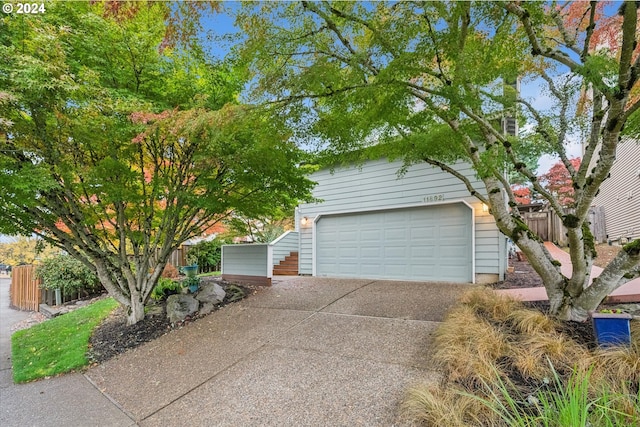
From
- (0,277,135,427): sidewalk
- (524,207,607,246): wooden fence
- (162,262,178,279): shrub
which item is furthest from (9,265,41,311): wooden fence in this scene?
(524,207,607,246): wooden fence

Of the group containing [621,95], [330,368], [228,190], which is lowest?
[330,368]

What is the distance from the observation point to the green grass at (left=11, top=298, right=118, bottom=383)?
468 cm

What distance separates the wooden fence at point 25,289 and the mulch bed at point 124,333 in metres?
4.72

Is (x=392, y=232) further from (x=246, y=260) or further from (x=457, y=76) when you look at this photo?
(x=457, y=76)

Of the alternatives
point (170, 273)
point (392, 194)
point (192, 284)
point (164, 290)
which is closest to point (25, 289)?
point (170, 273)

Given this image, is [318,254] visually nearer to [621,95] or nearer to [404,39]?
[404,39]

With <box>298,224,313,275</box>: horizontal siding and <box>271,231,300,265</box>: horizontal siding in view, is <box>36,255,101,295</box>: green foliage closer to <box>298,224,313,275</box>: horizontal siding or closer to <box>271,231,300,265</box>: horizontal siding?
<box>271,231,300,265</box>: horizontal siding

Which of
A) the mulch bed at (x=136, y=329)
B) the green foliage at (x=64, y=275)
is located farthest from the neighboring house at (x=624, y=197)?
the green foliage at (x=64, y=275)

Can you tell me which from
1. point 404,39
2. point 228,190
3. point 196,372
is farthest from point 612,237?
point 196,372

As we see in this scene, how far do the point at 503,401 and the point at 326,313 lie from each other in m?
3.35

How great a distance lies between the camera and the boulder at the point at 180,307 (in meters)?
6.14

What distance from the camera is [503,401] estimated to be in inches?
103

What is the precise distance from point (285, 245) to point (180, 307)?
5332mm

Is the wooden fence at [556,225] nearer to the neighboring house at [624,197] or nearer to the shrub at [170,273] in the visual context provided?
the neighboring house at [624,197]
